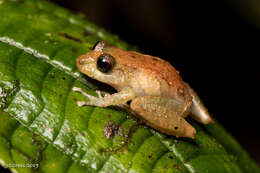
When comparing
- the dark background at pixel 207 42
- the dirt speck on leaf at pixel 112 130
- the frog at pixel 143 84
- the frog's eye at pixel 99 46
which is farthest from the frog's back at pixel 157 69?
the dark background at pixel 207 42

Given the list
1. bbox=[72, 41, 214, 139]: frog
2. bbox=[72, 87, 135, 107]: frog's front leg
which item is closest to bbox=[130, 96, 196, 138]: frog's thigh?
bbox=[72, 41, 214, 139]: frog

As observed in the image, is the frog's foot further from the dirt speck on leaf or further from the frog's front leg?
the dirt speck on leaf

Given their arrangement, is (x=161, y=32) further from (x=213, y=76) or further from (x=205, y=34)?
(x=213, y=76)

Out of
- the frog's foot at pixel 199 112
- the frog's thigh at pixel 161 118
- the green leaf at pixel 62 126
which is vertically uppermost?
the frog's foot at pixel 199 112

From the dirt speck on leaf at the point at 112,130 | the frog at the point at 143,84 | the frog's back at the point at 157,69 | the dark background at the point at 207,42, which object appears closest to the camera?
the dirt speck on leaf at the point at 112,130

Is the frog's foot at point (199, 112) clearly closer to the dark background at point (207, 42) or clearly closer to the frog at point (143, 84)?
the frog at point (143, 84)
